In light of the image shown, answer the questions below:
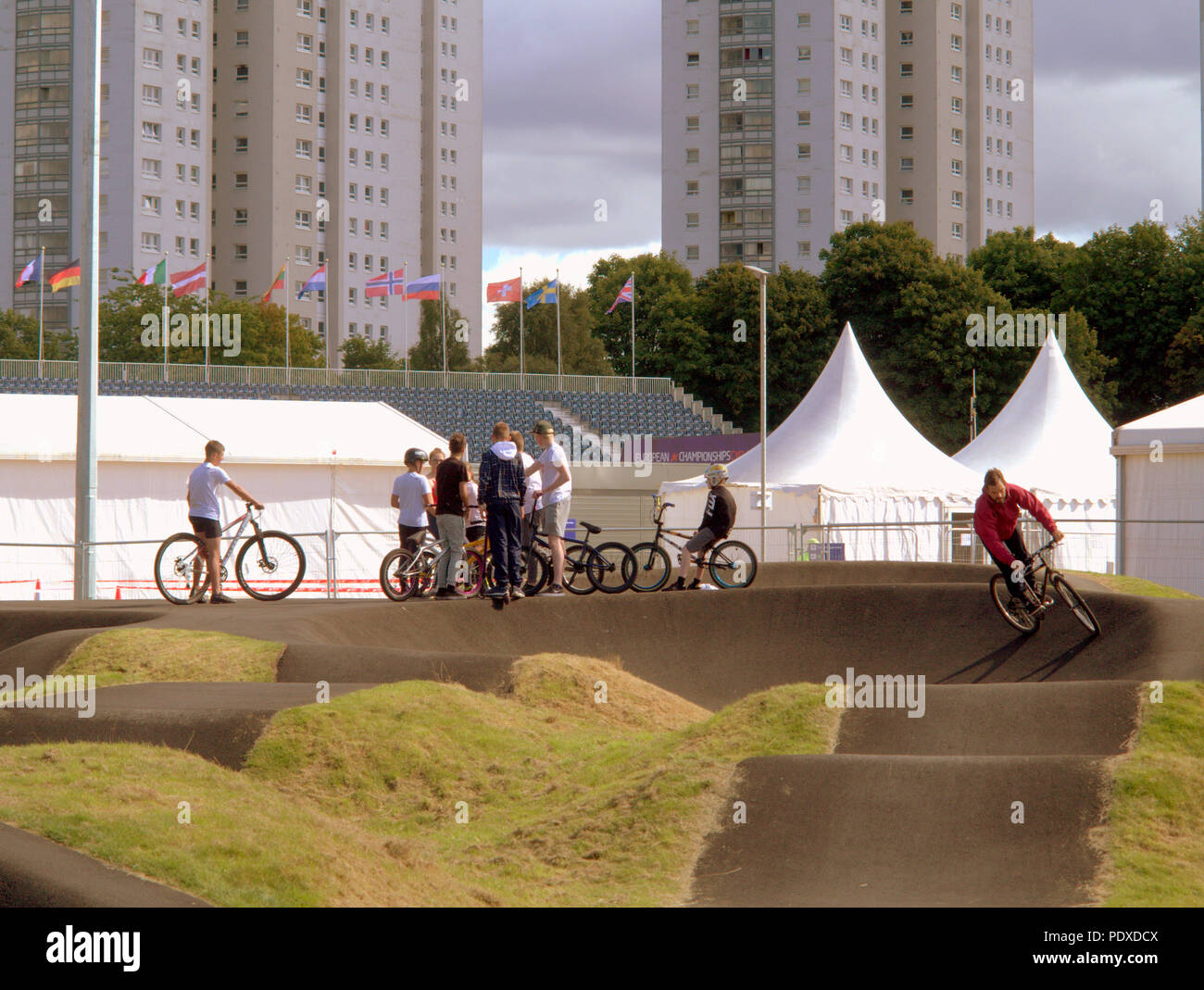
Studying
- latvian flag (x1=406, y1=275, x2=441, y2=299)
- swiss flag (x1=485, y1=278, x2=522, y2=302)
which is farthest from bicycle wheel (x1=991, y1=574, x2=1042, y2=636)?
latvian flag (x1=406, y1=275, x2=441, y2=299)

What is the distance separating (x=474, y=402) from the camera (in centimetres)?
5025

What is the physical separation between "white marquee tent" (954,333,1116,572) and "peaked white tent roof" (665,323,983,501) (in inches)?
59.9

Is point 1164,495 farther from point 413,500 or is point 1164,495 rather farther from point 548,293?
point 548,293

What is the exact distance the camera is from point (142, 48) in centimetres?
9850

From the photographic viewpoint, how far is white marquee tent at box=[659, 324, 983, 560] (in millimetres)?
27266

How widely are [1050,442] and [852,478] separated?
5.41 metres

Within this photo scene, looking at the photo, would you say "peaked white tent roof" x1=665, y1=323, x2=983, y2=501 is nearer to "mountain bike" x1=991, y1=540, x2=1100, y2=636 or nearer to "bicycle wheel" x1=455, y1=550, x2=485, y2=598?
"bicycle wheel" x1=455, y1=550, x2=485, y2=598

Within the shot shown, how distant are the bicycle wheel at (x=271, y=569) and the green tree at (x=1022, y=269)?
6024 cm

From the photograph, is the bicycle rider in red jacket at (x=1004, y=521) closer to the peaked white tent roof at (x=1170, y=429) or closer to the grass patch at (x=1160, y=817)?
the grass patch at (x=1160, y=817)

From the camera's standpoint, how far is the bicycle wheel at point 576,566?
16.1 metres

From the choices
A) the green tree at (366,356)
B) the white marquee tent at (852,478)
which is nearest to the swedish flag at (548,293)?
the white marquee tent at (852,478)

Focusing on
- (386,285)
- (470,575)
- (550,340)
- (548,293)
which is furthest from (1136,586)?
(550,340)
